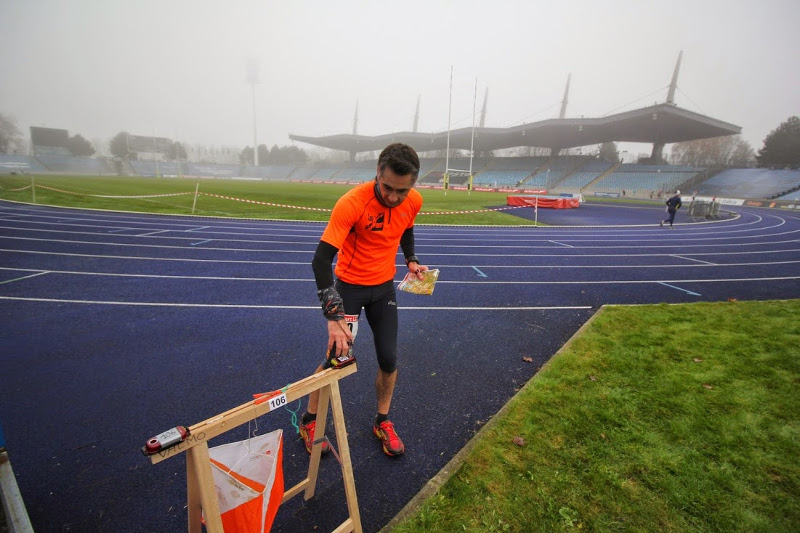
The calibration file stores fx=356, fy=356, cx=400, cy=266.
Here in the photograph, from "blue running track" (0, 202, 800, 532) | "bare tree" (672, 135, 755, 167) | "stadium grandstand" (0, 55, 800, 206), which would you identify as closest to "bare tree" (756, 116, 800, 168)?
"stadium grandstand" (0, 55, 800, 206)

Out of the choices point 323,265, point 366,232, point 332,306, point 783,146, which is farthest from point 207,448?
point 783,146

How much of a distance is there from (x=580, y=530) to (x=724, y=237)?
59.4 feet

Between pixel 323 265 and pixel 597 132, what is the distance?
52081mm

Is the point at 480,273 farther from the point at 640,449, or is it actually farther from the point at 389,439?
the point at 389,439

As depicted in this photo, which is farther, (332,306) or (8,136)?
(8,136)

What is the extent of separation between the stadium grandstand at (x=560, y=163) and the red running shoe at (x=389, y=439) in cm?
3401

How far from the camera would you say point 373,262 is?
2719 millimetres

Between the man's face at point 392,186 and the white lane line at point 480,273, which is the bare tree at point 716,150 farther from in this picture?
the man's face at point 392,186

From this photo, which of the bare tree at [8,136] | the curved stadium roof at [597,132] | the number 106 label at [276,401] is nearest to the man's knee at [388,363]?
the number 106 label at [276,401]

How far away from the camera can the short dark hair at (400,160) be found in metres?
2.29

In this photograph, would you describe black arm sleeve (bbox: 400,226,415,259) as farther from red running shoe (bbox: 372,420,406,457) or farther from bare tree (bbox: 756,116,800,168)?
bare tree (bbox: 756,116,800,168)

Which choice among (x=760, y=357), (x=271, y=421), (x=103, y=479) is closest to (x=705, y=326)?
(x=760, y=357)

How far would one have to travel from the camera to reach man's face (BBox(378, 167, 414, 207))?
91.9 inches

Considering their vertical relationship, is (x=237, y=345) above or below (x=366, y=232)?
below
